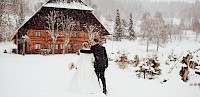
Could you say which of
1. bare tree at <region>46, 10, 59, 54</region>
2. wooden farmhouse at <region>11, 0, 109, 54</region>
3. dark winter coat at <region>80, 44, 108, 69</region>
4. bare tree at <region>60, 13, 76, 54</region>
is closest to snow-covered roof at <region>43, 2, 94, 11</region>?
wooden farmhouse at <region>11, 0, 109, 54</region>

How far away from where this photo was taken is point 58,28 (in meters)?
33.0

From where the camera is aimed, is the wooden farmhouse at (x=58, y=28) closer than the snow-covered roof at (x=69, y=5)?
Yes

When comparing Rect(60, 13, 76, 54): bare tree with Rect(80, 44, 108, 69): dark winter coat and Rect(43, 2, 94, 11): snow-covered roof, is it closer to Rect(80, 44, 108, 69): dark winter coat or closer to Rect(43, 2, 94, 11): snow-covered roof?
Rect(43, 2, 94, 11): snow-covered roof

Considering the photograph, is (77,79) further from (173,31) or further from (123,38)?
(173,31)

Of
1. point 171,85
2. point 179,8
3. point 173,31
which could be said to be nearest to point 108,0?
point 173,31

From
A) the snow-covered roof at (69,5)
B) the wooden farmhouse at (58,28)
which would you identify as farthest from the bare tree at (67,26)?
the snow-covered roof at (69,5)

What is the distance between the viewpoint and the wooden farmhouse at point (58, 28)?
31125 millimetres

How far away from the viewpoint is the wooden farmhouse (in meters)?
31.1

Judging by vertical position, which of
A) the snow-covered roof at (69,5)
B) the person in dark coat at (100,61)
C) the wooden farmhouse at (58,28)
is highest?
the snow-covered roof at (69,5)

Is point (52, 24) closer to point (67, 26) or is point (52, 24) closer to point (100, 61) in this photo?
point (67, 26)

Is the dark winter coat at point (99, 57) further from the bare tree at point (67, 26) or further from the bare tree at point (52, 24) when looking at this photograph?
the bare tree at point (67, 26)

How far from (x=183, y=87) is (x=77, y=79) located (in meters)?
3.90

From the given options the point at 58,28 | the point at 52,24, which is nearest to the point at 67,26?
the point at 58,28

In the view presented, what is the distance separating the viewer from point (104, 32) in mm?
34406
